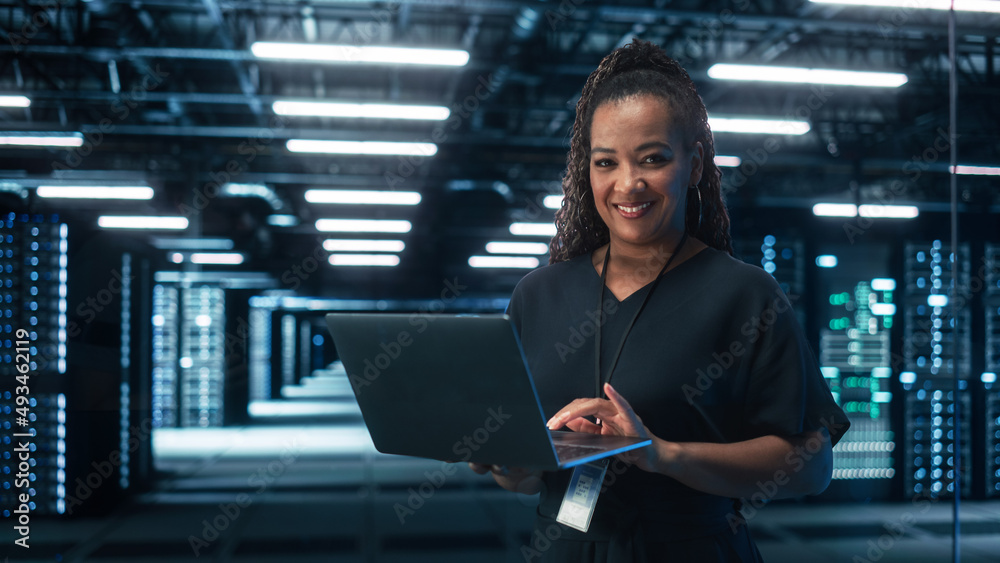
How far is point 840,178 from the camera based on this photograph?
13.6 m

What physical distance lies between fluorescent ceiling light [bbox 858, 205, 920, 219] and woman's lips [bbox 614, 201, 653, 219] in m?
4.81

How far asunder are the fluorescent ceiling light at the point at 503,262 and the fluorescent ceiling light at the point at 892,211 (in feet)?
38.4

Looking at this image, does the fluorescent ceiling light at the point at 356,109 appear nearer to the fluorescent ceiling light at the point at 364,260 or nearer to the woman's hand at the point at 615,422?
the woman's hand at the point at 615,422

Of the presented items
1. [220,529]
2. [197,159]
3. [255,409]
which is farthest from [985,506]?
[255,409]

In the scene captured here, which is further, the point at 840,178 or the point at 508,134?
the point at 840,178

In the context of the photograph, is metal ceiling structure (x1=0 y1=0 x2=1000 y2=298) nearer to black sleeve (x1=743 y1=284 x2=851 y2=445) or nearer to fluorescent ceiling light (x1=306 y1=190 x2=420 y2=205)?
fluorescent ceiling light (x1=306 y1=190 x2=420 y2=205)

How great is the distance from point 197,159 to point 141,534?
262 inches

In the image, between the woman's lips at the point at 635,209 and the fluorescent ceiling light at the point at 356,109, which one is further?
the fluorescent ceiling light at the point at 356,109

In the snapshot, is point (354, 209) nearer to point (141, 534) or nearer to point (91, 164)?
point (91, 164)

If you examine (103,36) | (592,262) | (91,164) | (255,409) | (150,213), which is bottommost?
(255,409)

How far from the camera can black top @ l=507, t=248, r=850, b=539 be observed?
3.34 ft

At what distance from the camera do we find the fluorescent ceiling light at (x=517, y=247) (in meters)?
15.4

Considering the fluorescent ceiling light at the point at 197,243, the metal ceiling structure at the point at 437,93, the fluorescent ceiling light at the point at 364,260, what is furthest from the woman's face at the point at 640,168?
the fluorescent ceiling light at the point at 364,260

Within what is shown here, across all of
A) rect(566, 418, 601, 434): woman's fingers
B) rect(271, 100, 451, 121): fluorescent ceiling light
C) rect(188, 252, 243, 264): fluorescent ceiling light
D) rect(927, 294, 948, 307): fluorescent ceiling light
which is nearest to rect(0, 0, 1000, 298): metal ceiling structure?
rect(271, 100, 451, 121): fluorescent ceiling light
